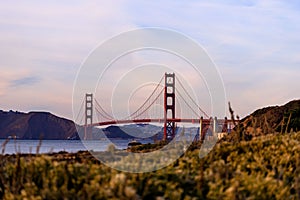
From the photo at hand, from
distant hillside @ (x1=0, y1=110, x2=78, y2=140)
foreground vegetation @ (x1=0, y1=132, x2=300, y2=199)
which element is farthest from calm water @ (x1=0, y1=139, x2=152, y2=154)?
distant hillside @ (x1=0, y1=110, x2=78, y2=140)

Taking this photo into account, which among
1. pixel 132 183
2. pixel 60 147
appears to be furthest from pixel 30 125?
pixel 132 183

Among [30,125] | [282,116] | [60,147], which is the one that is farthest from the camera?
[30,125]

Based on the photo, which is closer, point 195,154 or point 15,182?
point 15,182

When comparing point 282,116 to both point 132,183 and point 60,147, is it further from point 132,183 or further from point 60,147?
point 60,147

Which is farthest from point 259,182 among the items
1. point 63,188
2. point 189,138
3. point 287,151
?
point 189,138

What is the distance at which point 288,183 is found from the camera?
5.95 m

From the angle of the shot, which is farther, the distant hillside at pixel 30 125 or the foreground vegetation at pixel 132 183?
the distant hillside at pixel 30 125

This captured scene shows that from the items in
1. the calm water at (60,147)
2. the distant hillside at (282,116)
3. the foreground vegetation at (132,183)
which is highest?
the distant hillside at (282,116)

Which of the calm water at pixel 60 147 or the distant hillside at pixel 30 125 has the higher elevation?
the distant hillside at pixel 30 125

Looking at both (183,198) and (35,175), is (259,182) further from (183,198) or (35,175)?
(35,175)

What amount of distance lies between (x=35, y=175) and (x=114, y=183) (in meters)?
1.06

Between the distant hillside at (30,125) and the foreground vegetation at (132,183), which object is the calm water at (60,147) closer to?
the foreground vegetation at (132,183)

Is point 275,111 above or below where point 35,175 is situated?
above

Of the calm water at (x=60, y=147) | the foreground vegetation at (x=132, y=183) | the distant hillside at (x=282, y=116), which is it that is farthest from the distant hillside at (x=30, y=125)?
the foreground vegetation at (x=132, y=183)
